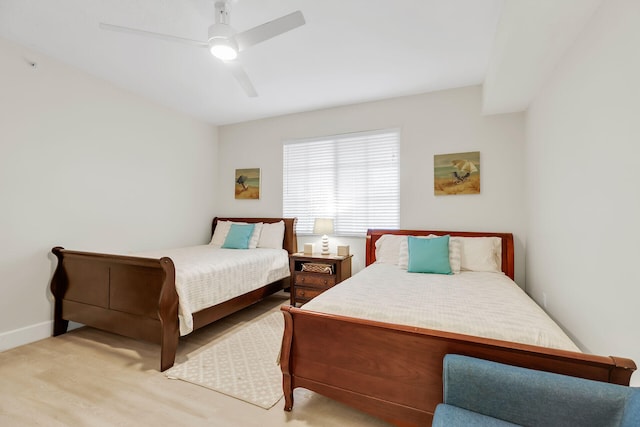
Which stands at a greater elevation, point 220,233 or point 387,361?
point 220,233

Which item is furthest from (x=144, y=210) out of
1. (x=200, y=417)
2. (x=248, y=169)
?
(x=200, y=417)

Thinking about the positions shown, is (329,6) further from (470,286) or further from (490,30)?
(470,286)

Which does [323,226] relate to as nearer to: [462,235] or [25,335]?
[462,235]

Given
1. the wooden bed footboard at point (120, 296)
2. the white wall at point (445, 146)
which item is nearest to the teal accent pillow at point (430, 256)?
A: the white wall at point (445, 146)

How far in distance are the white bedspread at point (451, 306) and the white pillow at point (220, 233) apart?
2478mm

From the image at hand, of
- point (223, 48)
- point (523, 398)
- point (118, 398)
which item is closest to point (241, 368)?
point (118, 398)

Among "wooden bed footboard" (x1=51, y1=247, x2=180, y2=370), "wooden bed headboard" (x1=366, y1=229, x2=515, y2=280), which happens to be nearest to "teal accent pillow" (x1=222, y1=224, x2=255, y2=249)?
"wooden bed footboard" (x1=51, y1=247, x2=180, y2=370)

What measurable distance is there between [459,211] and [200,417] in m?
3.10

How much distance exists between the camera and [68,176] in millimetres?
2889

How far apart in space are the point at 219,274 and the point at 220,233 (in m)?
1.72

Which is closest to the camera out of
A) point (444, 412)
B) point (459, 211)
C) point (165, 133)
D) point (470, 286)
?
point (444, 412)

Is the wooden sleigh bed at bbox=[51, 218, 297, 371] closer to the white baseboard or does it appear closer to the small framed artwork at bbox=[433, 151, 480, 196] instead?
the white baseboard

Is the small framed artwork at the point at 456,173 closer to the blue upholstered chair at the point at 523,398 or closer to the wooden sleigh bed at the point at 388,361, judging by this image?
the wooden sleigh bed at the point at 388,361

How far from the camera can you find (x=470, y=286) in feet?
7.27
